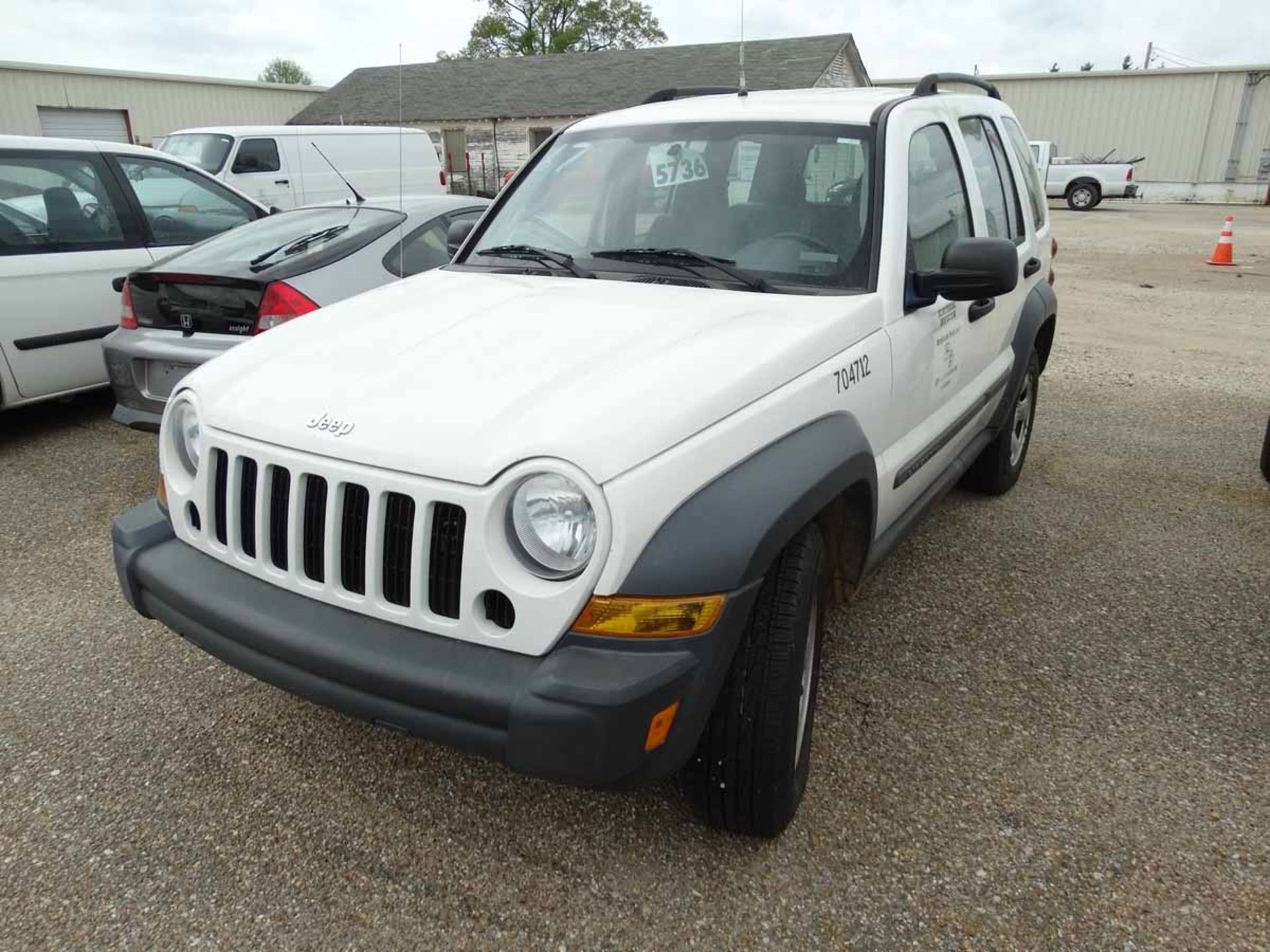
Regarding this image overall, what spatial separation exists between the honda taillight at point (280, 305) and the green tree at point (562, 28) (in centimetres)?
5492

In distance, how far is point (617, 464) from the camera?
72.1 inches

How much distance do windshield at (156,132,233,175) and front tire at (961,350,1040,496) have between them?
11.0 m

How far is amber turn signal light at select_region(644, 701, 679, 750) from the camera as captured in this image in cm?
180

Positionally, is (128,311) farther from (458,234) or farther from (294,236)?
(458,234)

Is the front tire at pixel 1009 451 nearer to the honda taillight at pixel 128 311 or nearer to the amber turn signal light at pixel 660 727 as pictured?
the amber turn signal light at pixel 660 727

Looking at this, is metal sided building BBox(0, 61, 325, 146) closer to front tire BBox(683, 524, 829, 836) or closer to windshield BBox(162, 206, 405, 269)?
windshield BBox(162, 206, 405, 269)

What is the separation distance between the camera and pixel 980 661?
318 centimetres

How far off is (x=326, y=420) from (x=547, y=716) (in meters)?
0.86

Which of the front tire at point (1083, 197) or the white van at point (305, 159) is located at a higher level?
the front tire at point (1083, 197)

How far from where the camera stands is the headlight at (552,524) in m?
1.85

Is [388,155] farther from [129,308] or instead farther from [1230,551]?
[1230,551]

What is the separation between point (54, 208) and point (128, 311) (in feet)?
4.33

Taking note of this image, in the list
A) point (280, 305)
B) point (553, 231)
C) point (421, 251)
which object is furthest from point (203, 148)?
point (553, 231)

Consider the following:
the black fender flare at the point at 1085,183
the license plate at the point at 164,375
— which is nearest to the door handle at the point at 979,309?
the license plate at the point at 164,375
